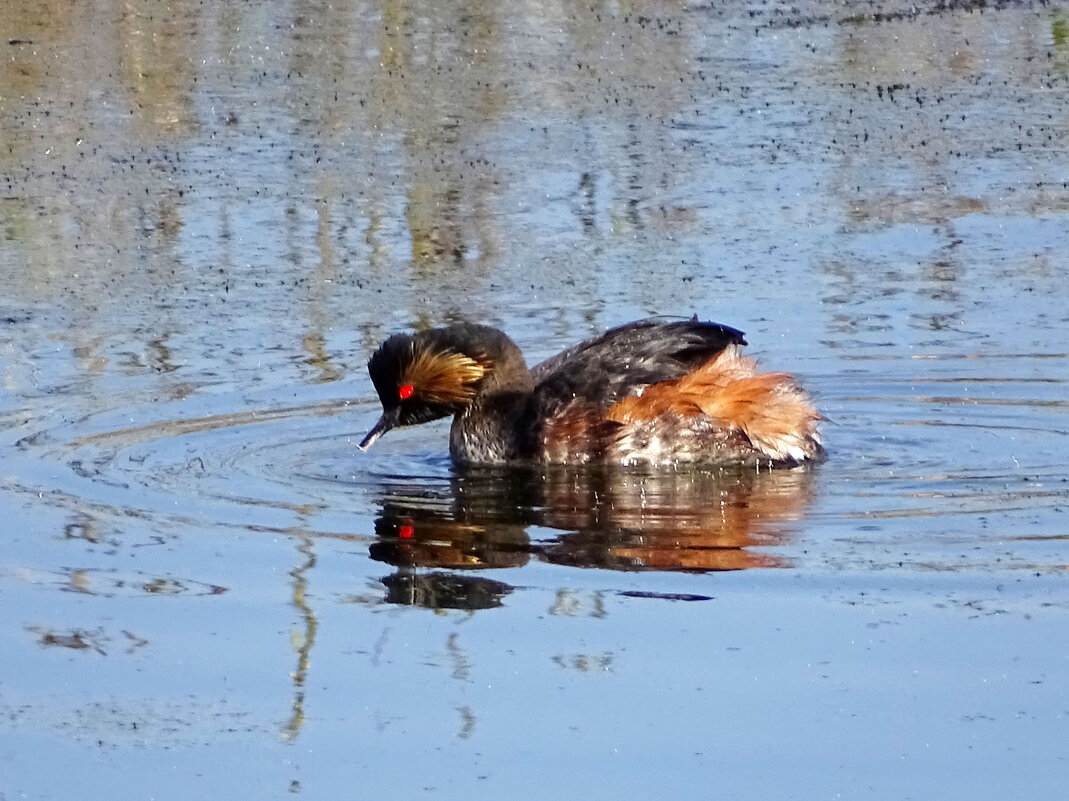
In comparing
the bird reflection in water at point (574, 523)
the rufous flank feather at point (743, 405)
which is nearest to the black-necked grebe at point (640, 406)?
the rufous flank feather at point (743, 405)

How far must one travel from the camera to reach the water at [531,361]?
4.80 meters

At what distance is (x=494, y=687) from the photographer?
16.3 feet

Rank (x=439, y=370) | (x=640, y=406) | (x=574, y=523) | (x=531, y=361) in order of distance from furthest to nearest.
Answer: (x=531, y=361) → (x=439, y=370) → (x=640, y=406) → (x=574, y=523)

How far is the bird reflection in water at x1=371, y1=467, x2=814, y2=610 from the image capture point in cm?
604

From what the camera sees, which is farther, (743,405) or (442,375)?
(442,375)

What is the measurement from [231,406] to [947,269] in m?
3.55

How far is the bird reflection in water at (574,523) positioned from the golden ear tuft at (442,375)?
39 cm

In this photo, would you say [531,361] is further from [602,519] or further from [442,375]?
[602,519]

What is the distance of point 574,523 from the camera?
671cm

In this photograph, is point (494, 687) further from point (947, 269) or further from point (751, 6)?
point (751, 6)

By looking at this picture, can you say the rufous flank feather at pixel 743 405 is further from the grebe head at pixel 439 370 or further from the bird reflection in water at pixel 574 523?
the grebe head at pixel 439 370

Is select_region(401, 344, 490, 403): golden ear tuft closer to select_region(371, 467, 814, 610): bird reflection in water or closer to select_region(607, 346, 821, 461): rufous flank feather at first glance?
select_region(371, 467, 814, 610): bird reflection in water

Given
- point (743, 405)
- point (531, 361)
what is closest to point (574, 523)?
point (743, 405)

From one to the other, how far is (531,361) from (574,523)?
217 cm
